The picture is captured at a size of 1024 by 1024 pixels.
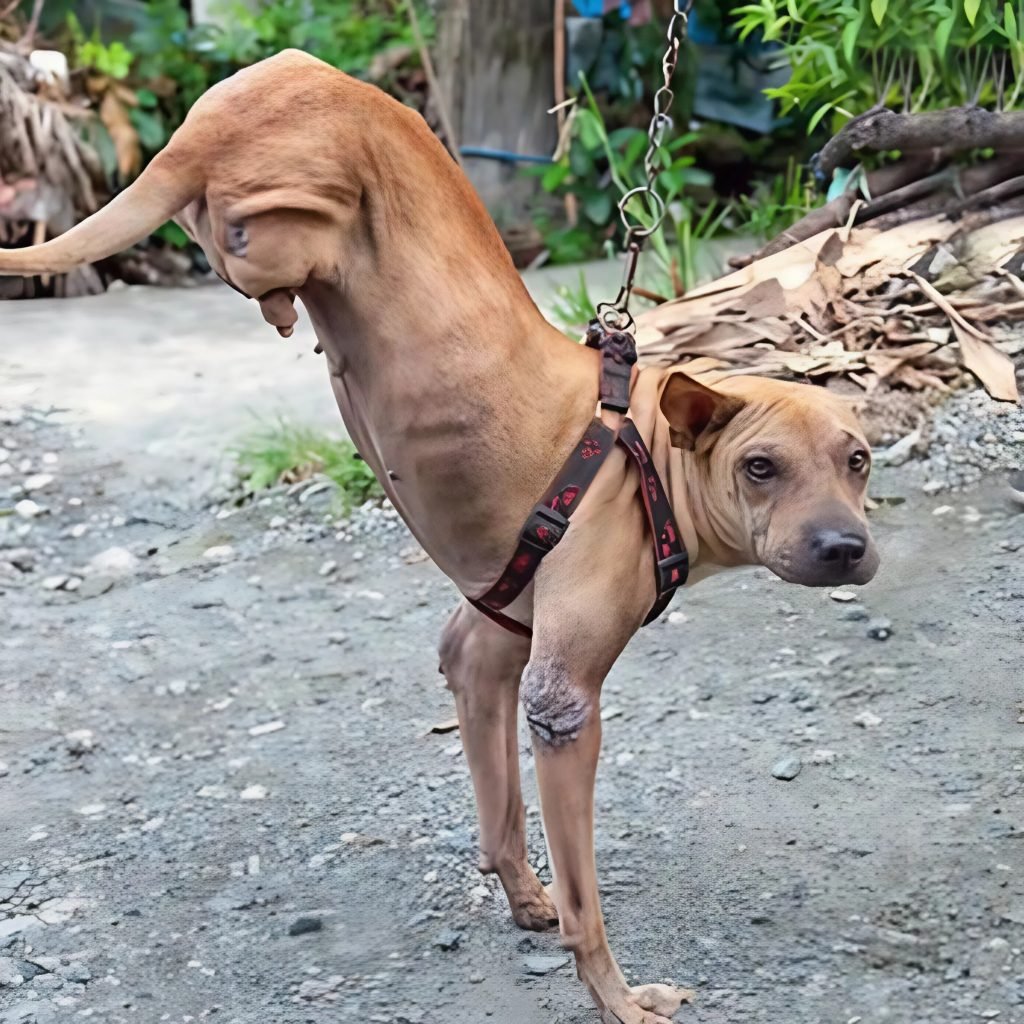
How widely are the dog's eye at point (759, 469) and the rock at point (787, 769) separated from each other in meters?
1.30

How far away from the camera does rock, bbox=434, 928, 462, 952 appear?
2.78 meters

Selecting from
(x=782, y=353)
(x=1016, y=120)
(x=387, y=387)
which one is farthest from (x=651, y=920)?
(x=1016, y=120)

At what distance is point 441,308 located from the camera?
84.4 inches

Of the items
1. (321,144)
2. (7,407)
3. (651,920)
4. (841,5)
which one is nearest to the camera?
(321,144)

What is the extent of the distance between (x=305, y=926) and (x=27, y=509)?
3068 mm

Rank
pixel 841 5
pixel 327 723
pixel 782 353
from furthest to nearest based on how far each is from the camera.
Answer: pixel 841 5 < pixel 782 353 < pixel 327 723

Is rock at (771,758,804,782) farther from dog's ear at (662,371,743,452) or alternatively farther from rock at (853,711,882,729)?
dog's ear at (662,371,743,452)

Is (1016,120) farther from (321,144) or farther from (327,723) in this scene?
(321,144)

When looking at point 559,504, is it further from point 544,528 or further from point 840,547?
point 840,547

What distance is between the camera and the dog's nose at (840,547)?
208 cm

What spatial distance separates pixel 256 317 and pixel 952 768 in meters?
6.02

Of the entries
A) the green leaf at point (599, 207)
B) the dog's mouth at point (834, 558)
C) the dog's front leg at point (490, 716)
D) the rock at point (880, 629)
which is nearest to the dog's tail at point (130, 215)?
the dog's front leg at point (490, 716)

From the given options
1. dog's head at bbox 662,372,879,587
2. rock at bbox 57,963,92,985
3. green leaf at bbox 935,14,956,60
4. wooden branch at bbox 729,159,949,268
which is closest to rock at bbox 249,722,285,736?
rock at bbox 57,963,92,985

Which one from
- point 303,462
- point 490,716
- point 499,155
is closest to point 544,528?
point 490,716
